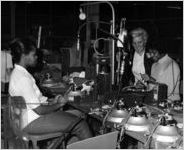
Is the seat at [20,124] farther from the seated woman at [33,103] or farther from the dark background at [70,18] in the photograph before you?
the dark background at [70,18]

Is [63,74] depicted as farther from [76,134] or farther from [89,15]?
[89,15]

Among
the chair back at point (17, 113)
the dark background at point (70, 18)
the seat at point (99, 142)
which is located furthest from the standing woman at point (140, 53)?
the dark background at point (70, 18)

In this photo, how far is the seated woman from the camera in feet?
6.47

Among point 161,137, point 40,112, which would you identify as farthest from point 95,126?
point 161,137

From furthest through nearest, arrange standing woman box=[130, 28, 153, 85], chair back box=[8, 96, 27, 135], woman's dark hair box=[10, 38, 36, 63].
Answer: standing woman box=[130, 28, 153, 85] < woman's dark hair box=[10, 38, 36, 63] < chair back box=[8, 96, 27, 135]

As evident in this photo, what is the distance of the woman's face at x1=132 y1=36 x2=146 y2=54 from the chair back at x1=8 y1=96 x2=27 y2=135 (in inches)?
49.8

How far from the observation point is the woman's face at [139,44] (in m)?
2.79

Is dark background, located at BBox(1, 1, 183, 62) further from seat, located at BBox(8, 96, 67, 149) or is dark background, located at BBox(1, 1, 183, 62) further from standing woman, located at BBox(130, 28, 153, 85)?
seat, located at BBox(8, 96, 67, 149)

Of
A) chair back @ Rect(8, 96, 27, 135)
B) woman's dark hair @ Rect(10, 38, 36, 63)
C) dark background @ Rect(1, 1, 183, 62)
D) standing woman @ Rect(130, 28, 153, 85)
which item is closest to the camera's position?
chair back @ Rect(8, 96, 27, 135)

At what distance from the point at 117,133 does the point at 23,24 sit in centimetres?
753

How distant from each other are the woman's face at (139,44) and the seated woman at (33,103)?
3.31 ft

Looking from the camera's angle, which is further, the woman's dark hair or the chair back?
the woman's dark hair

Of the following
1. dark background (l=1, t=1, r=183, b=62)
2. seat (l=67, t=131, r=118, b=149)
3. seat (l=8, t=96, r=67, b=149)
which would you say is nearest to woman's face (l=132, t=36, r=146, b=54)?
seat (l=8, t=96, r=67, b=149)

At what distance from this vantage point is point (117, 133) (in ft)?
4.57
